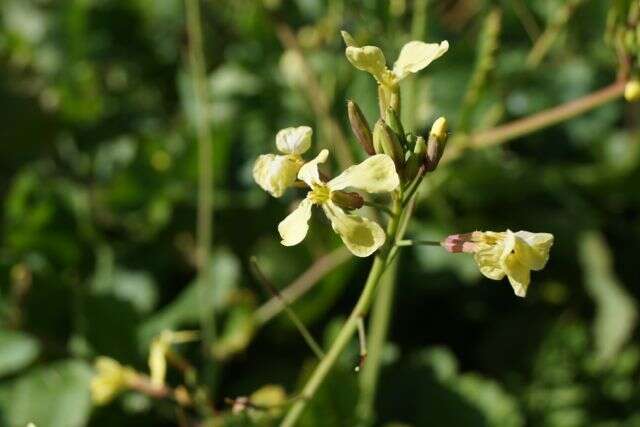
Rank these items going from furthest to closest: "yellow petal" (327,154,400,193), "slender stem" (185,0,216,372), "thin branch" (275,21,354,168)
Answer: "thin branch" (275,21,354,168)
"slender stem" (185,0,216,372)
"yellow petal" (327,154,400,193)

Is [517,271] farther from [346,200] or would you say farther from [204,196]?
[204,196]

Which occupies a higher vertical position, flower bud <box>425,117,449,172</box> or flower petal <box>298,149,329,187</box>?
flower bud <box>425,117,449,172</box>

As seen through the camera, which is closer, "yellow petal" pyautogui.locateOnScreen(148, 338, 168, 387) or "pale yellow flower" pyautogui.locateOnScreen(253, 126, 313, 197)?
"pale yellow flower" pyautogui.locateOnScreen(253, 126, 313, 197)

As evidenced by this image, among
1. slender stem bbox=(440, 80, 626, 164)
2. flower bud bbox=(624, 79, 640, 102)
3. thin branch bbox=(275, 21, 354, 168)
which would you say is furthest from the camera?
thin branch bbox=(275, 21, 354, 168)

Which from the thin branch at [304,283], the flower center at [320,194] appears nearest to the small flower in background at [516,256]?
the flower center at [320,194]

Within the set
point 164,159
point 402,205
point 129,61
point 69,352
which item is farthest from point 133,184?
point 402,205

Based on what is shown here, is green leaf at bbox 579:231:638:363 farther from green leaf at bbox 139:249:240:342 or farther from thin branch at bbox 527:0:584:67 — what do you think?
green leaf at bbox 139:249:240:342

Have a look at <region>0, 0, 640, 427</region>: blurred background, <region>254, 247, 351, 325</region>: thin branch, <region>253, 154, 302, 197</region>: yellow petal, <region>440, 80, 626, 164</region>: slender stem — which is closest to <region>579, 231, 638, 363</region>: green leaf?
<region>0, 0, 640, 427</region>: blurred background

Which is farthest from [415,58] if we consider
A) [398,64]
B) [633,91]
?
[633,91]
